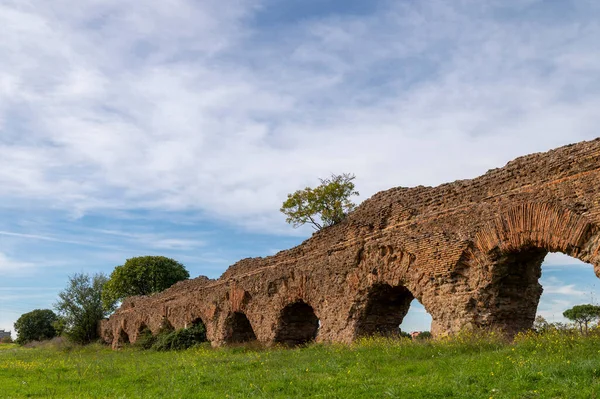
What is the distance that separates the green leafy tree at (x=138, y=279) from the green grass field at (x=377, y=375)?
90.6 ft

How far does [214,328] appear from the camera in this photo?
19.7 meters

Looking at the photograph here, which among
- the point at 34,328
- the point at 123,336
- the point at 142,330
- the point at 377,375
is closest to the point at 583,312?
the point at 377,375

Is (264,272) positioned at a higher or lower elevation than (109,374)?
higher

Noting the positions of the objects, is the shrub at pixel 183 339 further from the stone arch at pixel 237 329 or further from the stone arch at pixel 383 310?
the stone arch at pixel 383 310

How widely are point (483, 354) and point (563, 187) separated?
293 cm

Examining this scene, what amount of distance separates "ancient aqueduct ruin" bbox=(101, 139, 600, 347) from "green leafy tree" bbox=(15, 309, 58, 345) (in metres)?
44.5

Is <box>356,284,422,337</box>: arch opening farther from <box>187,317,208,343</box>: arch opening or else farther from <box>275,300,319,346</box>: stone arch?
<box>187,317,208,343</box>: arch opening

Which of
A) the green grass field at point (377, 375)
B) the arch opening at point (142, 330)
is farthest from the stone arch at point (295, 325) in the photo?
the arch opening at point (142, 330)

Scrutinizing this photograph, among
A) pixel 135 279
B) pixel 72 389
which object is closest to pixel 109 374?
pixel 72 389

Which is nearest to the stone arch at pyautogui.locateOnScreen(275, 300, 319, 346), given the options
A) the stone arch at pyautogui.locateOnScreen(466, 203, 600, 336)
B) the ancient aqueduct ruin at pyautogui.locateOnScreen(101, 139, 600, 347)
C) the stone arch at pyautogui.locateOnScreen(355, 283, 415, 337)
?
the ancient aqueduct ruin at pyautogui.locateOnScreen(101, 139, 600, 347)

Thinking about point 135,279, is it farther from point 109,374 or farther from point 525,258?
point 525,258

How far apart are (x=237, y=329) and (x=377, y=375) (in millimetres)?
12316

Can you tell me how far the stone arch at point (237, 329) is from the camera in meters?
18.9

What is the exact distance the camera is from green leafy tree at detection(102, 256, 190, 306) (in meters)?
38.2
